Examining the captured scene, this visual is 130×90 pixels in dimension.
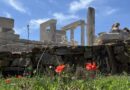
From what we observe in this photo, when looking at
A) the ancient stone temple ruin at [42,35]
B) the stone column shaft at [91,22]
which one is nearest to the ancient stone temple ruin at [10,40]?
the ancient stone temple ruin at [42,35]

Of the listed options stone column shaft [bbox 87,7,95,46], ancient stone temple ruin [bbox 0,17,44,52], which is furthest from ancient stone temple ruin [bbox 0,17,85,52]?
stone column shaft [bbox 87,7,95,46]

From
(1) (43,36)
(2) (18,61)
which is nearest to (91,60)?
(2) (18,61)

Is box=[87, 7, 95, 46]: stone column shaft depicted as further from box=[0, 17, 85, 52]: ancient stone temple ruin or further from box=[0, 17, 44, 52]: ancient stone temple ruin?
box=[0, 17, 44, 52]: ancient stone temple ruin

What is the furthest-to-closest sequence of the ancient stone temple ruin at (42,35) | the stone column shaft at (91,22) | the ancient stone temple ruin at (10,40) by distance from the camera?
1. the stone column shaft at (91,22)
2. the ancient stone temple ruin at (42,35)
3. the ancient stone temple ruin at (10,40)

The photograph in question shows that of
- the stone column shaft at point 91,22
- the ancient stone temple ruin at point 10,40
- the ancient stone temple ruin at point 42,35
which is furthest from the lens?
the stone column shaft at point 91,22

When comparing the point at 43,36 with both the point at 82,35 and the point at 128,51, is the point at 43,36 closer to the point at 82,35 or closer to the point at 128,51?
the point at 82,35

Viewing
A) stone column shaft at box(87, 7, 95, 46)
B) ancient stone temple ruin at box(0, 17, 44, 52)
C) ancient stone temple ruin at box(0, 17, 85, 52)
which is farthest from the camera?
stone column shaft at box(87, 7, 95, 46)

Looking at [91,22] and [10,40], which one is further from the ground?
[91,22]

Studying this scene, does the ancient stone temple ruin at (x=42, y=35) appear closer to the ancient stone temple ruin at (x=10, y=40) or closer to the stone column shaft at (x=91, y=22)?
the ancient stone temple ruin at (x=10, y=40)

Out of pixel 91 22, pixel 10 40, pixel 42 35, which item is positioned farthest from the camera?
pixel 42 35

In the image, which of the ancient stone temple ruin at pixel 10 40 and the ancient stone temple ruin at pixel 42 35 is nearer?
the ancient stone temple ruin at pixel 10 40

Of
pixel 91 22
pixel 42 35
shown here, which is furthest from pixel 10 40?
pixel 42 35

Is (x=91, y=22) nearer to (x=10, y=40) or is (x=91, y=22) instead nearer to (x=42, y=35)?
(x=10, y=40)

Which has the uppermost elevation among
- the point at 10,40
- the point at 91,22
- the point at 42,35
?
the point at 91,22
